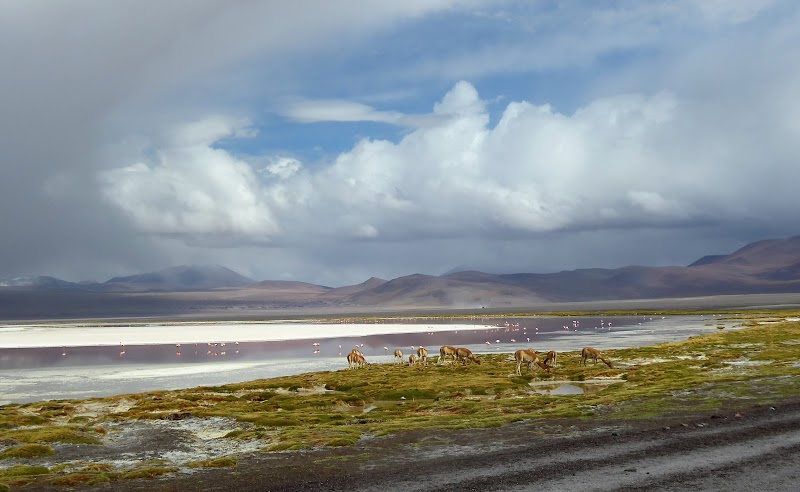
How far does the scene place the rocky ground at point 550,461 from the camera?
17.2 m

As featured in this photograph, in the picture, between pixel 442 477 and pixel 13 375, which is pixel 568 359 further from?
pixel 13 375

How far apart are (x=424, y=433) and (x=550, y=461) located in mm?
6831

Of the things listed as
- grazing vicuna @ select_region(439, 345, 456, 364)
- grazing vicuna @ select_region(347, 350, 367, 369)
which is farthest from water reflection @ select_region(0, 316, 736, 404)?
grazing vicuna @ select_region(439, 345, 456, 364)

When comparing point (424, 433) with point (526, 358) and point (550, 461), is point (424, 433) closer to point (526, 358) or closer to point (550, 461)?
point (550, 461)

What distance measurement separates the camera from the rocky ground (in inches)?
675

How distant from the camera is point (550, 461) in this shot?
19.5 metres

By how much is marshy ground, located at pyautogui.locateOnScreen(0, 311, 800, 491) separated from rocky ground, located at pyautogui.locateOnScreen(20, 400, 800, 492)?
0.08m

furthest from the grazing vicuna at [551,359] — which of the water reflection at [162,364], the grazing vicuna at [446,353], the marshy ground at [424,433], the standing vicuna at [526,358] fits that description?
the water reflection at [162,364]

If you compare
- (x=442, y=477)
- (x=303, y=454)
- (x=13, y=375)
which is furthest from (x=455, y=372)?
(x=13, y=375)

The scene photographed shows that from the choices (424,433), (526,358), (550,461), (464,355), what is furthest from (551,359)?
(550,461)

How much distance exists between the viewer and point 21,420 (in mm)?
31109

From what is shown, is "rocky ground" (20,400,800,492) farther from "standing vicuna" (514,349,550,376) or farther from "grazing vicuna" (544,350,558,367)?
"grazing vicuna" (544,350,558,367)

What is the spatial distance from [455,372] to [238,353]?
38.4m

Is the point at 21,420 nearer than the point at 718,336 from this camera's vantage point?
Yes
